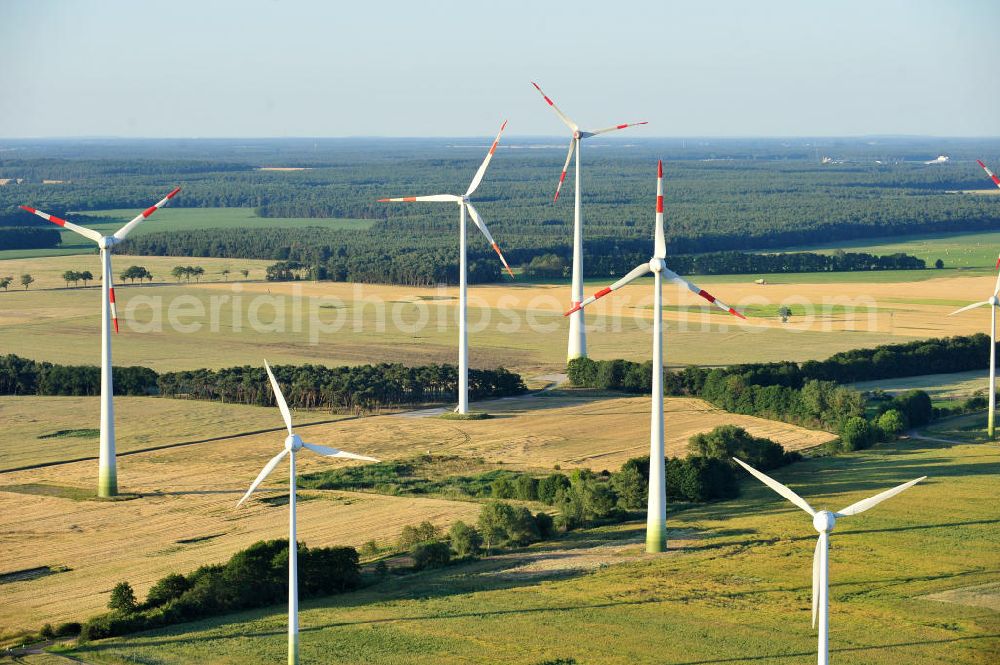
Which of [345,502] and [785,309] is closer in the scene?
[345,502]

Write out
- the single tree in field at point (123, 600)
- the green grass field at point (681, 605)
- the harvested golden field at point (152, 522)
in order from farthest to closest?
the harvested golden field at point (152, 522) < the single tree in field at point (123, 600) < the green grass field at point (681, 605)

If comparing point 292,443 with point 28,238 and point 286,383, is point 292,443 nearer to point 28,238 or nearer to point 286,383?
point 286,383

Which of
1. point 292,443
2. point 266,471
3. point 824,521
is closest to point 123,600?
point 266,471

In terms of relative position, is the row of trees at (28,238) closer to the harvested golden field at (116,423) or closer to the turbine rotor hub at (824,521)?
the harvested golden field at (116,423)

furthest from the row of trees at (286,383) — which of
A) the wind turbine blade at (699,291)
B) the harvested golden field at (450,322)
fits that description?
the wind turbine blade at (699,291)

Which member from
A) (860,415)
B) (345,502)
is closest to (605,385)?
(860,415)

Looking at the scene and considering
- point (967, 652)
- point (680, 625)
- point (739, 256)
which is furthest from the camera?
point (739, 256)

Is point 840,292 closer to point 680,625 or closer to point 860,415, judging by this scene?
point 860,415
